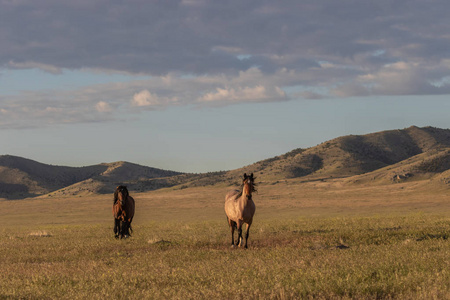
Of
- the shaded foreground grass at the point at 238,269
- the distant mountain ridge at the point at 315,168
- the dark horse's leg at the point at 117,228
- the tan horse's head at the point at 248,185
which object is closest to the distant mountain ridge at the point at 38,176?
the distant mountain ridge at the point at 315,168

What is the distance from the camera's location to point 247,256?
14.9 meters

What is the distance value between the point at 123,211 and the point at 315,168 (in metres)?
112

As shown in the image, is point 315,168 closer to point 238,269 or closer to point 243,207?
point 243,207

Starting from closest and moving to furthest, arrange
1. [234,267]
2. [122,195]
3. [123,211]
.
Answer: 1. [234,267]
2. [122,195]
3. [123,211]

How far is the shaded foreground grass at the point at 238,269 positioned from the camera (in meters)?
9.81

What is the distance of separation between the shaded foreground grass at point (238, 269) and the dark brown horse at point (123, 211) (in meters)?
3.32

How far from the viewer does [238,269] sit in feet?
40.1

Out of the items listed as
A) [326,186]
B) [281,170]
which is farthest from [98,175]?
[326,186]

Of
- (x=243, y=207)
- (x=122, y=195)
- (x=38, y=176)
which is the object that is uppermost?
(x=38, y=176)

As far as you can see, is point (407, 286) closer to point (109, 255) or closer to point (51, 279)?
point (51, 279)

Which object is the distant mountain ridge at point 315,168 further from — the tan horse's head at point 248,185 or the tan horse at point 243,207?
the tan horse's head at point 248,185

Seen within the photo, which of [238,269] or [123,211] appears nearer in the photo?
[238,269]

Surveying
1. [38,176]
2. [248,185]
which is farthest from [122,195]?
[38,176]

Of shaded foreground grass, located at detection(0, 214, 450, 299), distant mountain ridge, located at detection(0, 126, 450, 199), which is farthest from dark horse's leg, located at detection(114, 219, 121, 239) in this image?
distant mountain ridge, located at detection(0, 126, 450, 199)
